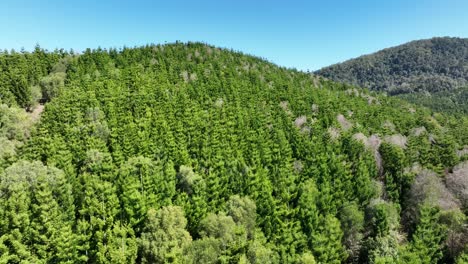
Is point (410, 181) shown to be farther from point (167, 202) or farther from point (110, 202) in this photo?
point (110, 202)

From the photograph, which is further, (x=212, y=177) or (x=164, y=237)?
(x=212, y=177)

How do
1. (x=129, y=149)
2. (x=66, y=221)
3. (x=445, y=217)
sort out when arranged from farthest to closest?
(x=129, y=149) < (x=445, y=217) < (x=66, y=221)

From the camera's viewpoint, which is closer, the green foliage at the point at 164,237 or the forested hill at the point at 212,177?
the green foliage at the point at 164,237

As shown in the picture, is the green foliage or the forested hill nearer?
the green foliage

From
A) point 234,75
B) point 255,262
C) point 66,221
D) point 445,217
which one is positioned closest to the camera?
point 255,262

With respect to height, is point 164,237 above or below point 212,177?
below

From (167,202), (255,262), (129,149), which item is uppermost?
(129,149)

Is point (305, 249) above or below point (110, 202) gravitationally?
below

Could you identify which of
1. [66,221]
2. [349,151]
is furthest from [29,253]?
[349,151]
